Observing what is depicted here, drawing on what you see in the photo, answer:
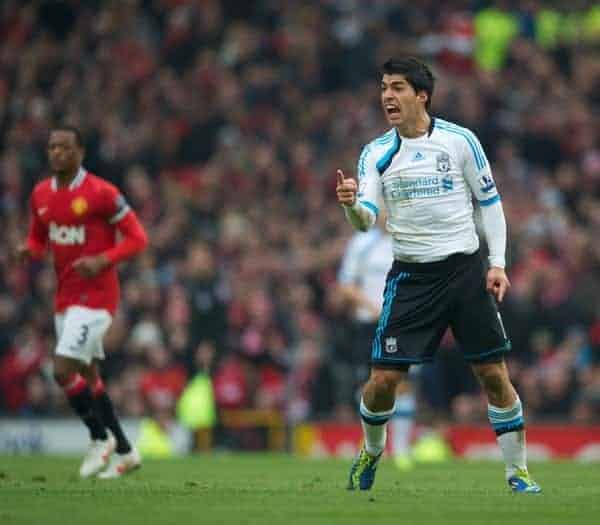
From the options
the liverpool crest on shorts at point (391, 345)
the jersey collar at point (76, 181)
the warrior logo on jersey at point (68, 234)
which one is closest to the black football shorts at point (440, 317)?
the liverpool crest on shorts at point (391, 345)

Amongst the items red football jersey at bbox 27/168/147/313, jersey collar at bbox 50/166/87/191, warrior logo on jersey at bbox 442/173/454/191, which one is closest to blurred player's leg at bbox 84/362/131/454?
red football jersey at bbox 27/168/147/313

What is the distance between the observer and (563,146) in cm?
2177

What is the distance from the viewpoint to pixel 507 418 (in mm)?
9227

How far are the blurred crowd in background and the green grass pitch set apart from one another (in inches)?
229

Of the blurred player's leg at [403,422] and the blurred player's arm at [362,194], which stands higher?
the blurred player's arm at [362,194]

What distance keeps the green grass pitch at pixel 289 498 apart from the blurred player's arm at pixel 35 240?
1631 millimetres

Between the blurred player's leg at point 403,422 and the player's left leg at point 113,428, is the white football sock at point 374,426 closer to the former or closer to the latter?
the player's left leg at point 113,428

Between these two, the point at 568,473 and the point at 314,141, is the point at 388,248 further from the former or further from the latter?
the point at 314,141

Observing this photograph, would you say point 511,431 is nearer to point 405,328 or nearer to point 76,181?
point 405,328

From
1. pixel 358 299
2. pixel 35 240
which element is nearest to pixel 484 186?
pixel 35 240

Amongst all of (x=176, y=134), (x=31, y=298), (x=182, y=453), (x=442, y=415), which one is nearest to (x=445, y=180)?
(x=442, y=415)

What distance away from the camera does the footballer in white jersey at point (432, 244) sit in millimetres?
9125

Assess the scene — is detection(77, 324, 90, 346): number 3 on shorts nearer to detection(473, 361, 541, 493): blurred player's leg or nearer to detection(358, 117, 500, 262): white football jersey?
detection(358, 117, 500, 262): white football jersey

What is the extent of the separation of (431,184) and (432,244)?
336 millimetres
